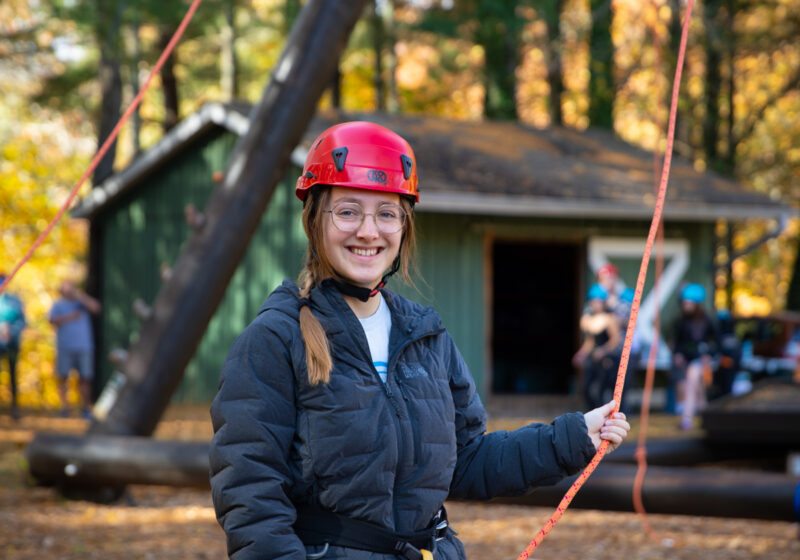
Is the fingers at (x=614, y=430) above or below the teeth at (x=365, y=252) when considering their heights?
below

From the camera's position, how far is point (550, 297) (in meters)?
19.3

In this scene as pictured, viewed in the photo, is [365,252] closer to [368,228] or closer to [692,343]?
[368,228]

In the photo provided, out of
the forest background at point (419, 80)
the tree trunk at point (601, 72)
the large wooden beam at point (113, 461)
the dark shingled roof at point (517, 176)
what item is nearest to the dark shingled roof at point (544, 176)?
the dark shingled roof at point (517, 176)

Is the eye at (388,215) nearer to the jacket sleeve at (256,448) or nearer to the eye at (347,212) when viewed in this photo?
the eye at (347,212)

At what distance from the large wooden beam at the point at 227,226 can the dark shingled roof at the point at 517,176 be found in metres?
5.15

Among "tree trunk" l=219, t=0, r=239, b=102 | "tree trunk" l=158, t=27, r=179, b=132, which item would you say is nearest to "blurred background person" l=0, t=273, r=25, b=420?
"tree trunk" l=219, t=0, r=239, b=102

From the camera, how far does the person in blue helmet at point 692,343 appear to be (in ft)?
41.3

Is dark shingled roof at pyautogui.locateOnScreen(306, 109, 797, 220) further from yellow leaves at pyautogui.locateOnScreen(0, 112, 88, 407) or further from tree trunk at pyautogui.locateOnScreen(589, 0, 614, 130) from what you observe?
yellow leaves at pyautogui.locateOnScreen(0, 112, 88, 407)

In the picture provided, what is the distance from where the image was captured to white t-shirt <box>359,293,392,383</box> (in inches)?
99.1

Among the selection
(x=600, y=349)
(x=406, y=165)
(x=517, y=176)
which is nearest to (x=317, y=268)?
(x=406, y=165)

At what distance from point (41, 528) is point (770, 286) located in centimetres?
3009

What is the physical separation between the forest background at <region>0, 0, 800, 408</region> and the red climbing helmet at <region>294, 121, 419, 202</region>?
13.8 meters

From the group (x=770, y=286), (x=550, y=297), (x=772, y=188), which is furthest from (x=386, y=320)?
(x=770, y=286)

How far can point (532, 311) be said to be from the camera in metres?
19.4
